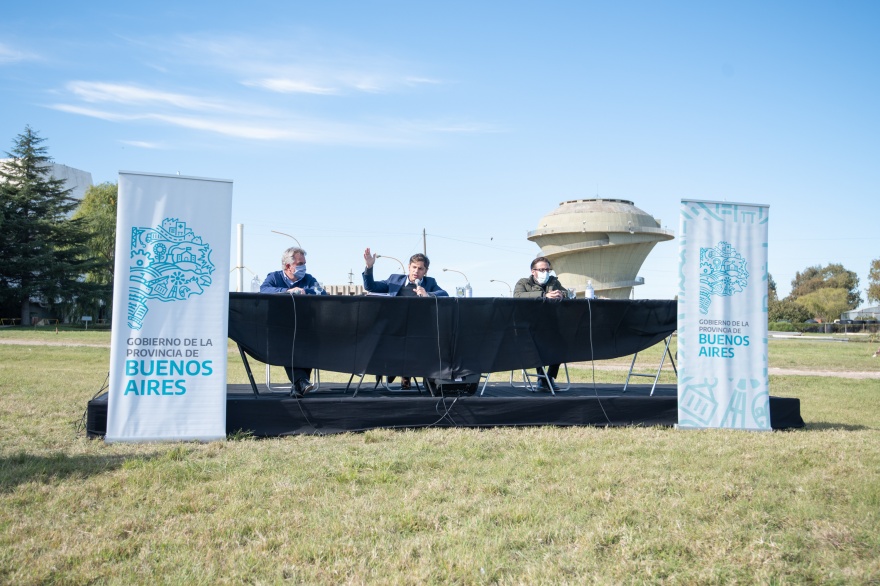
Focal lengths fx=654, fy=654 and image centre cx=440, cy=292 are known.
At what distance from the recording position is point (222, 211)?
5367mm

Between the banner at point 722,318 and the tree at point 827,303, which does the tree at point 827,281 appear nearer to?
the tree at point 827,303

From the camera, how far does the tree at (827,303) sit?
70.2 metres

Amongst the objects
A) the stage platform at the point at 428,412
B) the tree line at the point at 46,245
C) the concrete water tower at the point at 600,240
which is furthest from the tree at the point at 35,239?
the stage platform at the point at 428,412

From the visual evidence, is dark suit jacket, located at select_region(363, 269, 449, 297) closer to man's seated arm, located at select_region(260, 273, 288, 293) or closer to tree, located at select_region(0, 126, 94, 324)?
man's seated arm, located at select_region(260, 273, 288, 293)

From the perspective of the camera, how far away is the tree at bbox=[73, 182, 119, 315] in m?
40.6

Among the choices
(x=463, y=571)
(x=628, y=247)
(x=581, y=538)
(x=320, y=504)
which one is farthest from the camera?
(x=628, y=247)

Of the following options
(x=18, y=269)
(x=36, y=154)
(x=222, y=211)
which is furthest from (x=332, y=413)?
(x=36, y=154)

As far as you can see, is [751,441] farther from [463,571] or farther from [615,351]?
[463,571]

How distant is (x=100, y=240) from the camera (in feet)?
140

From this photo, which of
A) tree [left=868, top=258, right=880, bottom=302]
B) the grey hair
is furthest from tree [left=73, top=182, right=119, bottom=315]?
tree [left=868, top=258, right=880, bottom=302]

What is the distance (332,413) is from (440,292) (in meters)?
2.20

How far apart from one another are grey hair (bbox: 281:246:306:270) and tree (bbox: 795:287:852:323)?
251 ft

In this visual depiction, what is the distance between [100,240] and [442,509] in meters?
45.2

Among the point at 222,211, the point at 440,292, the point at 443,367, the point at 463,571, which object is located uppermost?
the point at 222,211
